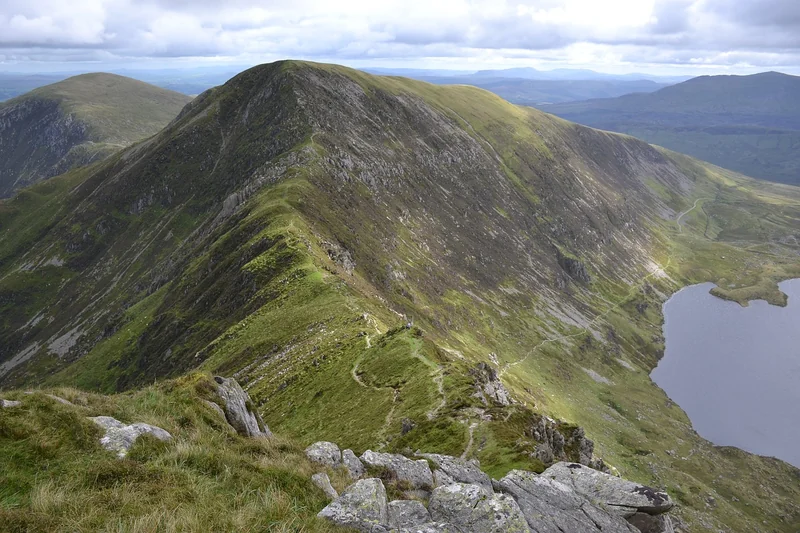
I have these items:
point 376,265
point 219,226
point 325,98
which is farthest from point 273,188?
point 325,98

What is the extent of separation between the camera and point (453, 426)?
131 feet

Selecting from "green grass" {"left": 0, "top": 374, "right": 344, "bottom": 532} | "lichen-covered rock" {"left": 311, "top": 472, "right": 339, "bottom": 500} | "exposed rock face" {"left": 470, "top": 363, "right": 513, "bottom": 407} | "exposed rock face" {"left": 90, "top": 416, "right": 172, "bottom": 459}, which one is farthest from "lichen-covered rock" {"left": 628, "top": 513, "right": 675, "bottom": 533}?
"exposed rock face" {"left": 470, "top": 363, "right": 513, "bottom": 407}

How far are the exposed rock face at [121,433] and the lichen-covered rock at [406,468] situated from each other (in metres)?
10.3

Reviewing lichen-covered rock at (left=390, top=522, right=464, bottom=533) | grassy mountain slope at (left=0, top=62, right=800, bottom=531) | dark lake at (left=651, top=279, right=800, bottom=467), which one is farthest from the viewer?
dark lake at (left=651, top=279, right=800, bottom=467)

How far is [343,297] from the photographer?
234 ft

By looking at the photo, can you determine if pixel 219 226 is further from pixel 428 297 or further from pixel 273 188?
pixel 428 297

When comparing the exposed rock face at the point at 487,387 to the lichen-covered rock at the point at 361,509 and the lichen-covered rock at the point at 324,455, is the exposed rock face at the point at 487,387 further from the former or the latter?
the lichen-covered rock at the point at 361,509

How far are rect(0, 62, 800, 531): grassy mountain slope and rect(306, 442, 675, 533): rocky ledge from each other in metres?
8.96

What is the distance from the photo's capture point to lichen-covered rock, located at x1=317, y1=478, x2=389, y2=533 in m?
14.1

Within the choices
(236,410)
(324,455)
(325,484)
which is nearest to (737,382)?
(324,455)

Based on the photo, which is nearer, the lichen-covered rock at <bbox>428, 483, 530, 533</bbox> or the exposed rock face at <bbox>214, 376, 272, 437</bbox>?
the lichen-covered rock at <bbox>428, 483, 530, 533</bbox>

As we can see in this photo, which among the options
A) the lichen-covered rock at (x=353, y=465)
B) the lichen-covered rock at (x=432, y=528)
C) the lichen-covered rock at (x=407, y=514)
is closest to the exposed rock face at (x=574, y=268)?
the lichen-covered rock at (x=353, y=465)

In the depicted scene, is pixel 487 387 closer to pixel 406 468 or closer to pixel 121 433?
pixel 406 468

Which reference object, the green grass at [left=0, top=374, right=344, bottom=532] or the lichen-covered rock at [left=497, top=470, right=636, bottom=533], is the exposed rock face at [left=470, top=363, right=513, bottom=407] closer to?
the lichen-covered rock at [left=497, top=470, right=636, bottom=533]
